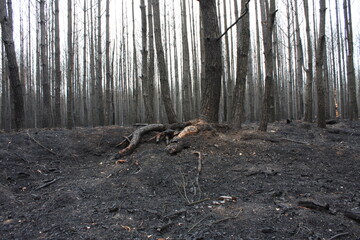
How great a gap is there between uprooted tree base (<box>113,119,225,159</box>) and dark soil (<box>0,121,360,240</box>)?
16 centimetres

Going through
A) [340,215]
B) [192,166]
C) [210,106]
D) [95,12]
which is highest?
[95,12]

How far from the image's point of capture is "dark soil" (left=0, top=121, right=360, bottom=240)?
209cm

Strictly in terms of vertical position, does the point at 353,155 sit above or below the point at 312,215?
above

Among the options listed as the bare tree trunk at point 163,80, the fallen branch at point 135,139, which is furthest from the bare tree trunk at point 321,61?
the fallen branch at point 135,139

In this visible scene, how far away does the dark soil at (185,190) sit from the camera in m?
2.09

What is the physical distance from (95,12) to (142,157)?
13.8m

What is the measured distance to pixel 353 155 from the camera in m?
3.74

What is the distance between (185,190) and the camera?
295 cm

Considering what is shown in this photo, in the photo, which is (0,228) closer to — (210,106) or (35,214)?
(35,214)

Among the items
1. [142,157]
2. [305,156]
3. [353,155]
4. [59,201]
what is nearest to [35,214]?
[59,201]

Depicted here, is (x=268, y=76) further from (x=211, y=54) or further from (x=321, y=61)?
(x=321, y=61)

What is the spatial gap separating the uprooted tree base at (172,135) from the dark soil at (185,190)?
0.51ft

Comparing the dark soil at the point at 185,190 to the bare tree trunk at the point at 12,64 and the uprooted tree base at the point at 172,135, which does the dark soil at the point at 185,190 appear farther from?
the bare tree trunk at the point at 12,64

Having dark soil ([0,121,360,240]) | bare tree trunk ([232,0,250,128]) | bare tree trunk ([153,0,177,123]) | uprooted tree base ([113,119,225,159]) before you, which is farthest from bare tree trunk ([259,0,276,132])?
bare tree trunk ([153,0,177,123])
